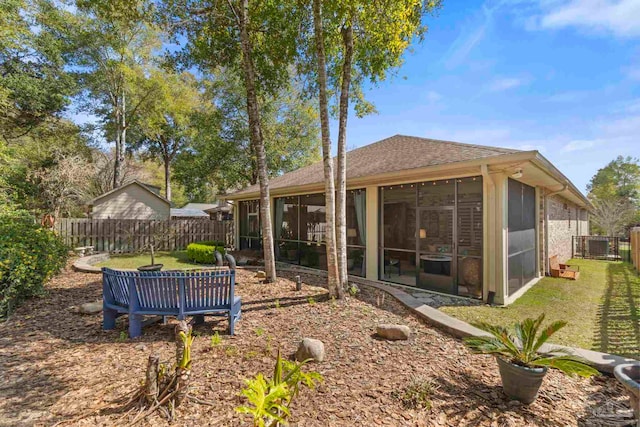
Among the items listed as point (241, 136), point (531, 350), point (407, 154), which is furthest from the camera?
point (241, 136)

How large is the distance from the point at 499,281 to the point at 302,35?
266 inches

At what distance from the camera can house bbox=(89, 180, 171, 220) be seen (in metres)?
17.2

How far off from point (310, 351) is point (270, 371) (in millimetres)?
466

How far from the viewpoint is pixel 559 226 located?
35.7ft

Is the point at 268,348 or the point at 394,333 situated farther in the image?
the point at 394,333

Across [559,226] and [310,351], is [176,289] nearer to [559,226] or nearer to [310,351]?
[310,351]

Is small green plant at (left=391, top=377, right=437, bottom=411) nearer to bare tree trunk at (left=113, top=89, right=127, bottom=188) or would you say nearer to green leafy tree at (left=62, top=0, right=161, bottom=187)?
green leafy tree at (left=62, top=0, right=161, bottom=187)

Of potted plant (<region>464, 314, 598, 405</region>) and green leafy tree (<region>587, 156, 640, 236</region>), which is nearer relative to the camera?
potted plant (<region>464, 314, 598, 405</region>)

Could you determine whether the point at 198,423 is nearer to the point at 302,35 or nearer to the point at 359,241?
the point at 359,241

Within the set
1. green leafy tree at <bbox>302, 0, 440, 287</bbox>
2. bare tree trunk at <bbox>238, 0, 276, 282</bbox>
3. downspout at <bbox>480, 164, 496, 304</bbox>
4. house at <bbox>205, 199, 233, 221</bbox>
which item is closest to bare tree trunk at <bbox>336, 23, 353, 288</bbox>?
green leafy tree at <bbox>302, 0, 440, 287</bbox>

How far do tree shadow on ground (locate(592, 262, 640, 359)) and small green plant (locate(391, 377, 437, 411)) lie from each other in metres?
2.75

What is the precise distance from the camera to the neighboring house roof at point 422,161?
5.22 meters

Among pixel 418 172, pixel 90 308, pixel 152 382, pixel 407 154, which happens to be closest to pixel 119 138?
pixel 90 308

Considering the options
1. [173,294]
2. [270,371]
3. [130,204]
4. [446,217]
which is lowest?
[270,371]
